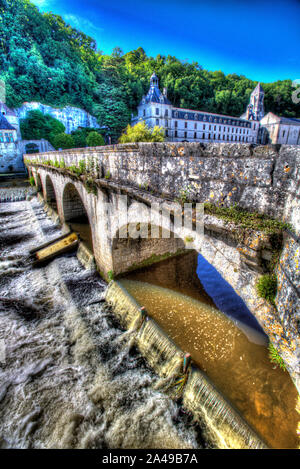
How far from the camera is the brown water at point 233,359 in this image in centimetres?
348

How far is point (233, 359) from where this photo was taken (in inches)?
184

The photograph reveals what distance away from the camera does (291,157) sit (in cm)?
202

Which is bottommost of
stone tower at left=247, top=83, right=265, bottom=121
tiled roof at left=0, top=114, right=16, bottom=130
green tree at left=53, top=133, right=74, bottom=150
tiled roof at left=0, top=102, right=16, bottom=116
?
green tree at left=53, top=133, right=74, bottom=150

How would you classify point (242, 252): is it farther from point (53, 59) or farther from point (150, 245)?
point (53, 59)

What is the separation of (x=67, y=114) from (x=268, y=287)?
46.6 metres

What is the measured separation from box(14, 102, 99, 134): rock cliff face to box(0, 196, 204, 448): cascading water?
39533 millimetres

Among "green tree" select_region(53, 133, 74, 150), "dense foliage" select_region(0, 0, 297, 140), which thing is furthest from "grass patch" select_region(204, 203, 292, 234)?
"dense foliage" select_region(0, 0, 297, 140)

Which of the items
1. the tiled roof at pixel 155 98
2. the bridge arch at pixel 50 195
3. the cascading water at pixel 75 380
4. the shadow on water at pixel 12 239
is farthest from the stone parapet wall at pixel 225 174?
the tiled roof at pixel 155 98

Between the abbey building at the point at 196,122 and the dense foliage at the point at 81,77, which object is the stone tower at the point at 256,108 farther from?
the dense foliage at the point at 81,77

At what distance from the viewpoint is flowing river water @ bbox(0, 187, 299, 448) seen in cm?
383

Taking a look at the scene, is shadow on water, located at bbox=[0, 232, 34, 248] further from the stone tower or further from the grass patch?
the stone tower

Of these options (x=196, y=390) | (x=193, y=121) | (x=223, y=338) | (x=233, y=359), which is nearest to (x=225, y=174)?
(x=196, y=390)

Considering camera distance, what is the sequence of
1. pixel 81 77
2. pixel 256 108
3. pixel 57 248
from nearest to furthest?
1. pixel 57 248
2. pixel 81 77
3. pixel 256 108

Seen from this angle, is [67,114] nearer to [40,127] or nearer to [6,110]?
[40,127]
